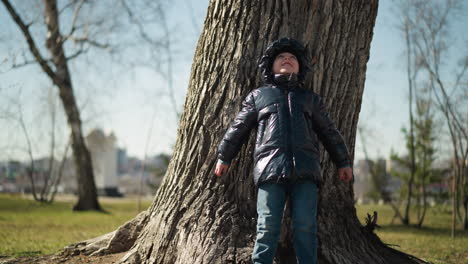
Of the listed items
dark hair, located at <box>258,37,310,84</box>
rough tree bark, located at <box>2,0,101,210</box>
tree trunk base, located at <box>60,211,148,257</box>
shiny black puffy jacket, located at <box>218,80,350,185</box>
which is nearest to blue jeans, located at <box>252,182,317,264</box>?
shiny black puffy jacket, located at <box>218,80,350,185</box>

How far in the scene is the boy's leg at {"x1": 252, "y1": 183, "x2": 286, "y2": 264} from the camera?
3164mm

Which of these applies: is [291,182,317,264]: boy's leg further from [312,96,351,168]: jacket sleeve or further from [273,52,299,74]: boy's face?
[273,52,299,74]: boy's face

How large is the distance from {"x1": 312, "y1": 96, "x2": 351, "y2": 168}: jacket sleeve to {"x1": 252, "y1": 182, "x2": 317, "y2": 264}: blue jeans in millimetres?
366

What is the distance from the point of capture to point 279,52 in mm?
3510

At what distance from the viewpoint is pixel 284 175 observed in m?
3.20

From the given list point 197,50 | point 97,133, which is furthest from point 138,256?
point 97,133

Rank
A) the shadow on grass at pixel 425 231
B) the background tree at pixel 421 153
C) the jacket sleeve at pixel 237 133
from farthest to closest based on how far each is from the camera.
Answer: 1. the background tree at pixel 421 153
2. the shadow on grass at pixel 425 231
3. the jacket sleeve at pixel 237 133

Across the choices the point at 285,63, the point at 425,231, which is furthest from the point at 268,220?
the point at 425,231

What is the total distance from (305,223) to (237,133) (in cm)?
85

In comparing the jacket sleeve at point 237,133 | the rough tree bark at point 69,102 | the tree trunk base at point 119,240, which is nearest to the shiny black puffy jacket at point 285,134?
the jacket sleeve at point 237,133

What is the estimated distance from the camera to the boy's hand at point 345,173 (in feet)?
11.6

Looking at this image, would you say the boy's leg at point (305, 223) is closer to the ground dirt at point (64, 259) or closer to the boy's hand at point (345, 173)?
the boy's hand at point (345, 173)

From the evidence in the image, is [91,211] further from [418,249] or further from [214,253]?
[214,253]

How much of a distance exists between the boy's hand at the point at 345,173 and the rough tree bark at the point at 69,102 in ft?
41.9
